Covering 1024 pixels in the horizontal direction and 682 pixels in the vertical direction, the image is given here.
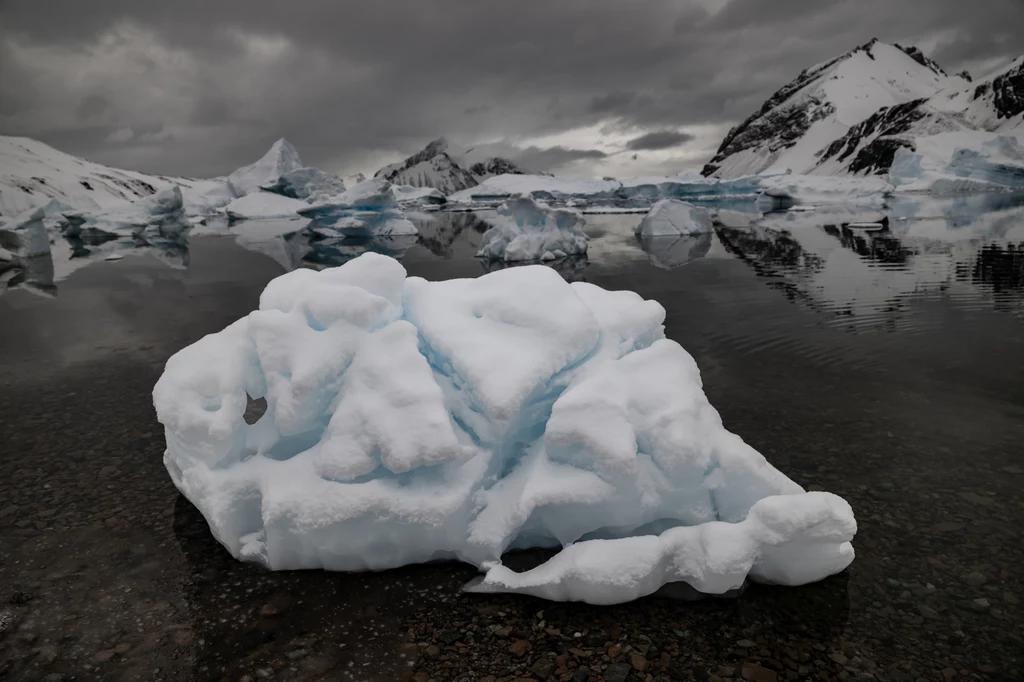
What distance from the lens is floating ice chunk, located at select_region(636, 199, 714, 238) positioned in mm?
30484

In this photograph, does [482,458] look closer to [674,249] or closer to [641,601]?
[641,601]

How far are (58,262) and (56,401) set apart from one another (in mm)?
24278

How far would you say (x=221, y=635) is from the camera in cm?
375

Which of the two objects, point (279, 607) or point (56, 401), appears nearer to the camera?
point (279, 607)

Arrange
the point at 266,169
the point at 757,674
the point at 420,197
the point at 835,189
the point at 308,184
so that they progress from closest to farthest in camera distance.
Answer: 1. the point at 757,674
2. the point at 308,184
3. the point at 835,189
4. the point at 266,169
5. the point at 420,197

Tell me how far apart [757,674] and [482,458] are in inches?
84.6

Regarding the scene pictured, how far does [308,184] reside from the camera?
52.6 metres

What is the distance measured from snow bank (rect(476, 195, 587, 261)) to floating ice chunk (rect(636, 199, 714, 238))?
25.3 ft

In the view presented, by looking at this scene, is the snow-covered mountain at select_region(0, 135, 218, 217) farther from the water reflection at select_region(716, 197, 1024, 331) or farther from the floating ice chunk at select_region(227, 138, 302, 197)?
the water reflection at select_region(716, 197, 1024, 331)

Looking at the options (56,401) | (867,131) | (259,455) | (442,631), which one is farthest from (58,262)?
→ (867,131)

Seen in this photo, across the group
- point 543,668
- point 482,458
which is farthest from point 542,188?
point 543,668

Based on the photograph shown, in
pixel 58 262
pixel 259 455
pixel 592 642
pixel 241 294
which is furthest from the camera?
pixel 58 262

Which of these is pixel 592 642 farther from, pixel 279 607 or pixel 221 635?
pixel 221 635

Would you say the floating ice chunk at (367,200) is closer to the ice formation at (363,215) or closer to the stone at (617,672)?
the ice formation at (363,215)
